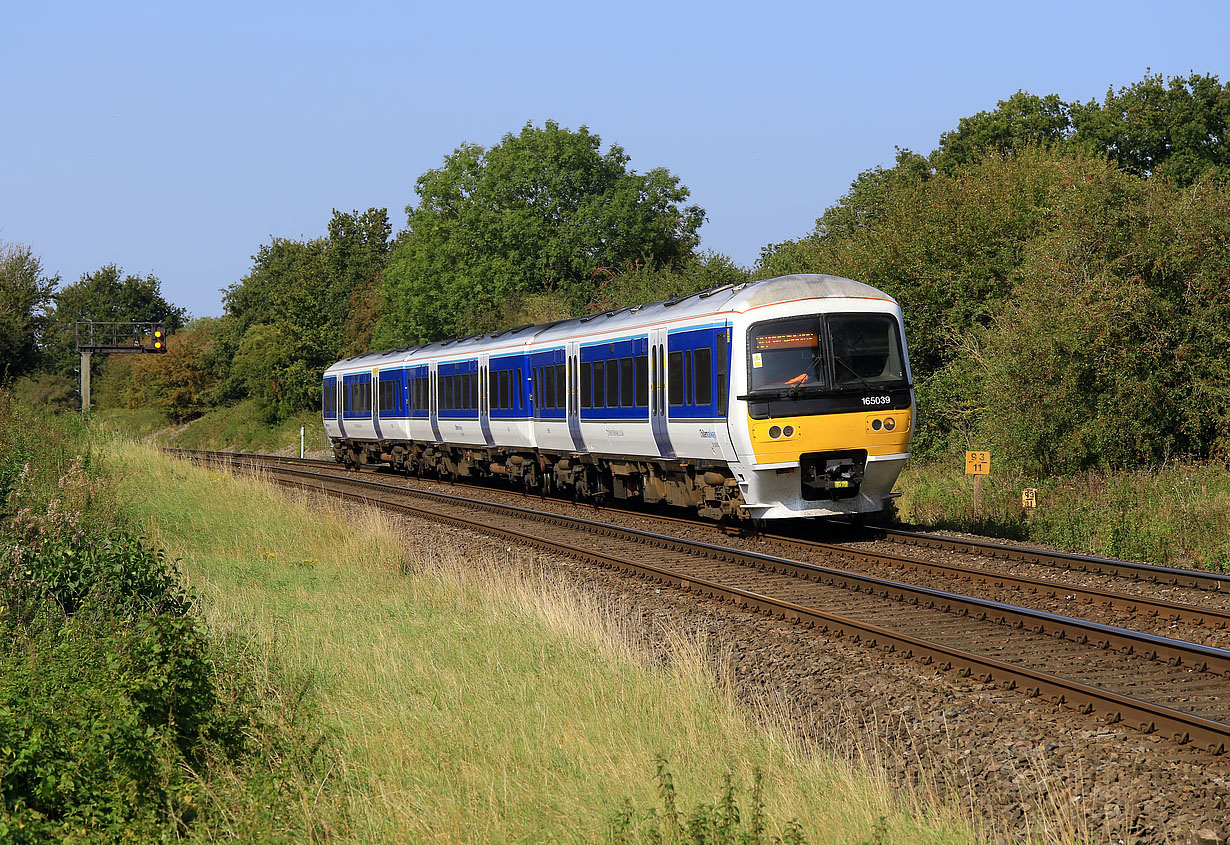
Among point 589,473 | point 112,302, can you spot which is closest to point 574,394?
point 589,473

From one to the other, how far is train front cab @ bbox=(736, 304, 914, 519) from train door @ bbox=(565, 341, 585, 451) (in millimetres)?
6149

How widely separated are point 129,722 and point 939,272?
76.4ft

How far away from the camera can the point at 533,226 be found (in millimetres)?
55125

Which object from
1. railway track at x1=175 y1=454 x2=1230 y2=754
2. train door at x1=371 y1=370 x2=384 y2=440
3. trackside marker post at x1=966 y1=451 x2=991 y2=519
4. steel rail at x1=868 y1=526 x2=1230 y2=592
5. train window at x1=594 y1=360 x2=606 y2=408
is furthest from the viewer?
train door at x1=371 y1=370 x2=384 y2=440

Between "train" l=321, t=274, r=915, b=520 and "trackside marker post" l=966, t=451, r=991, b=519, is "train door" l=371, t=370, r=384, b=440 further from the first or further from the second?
"trackside marker post" l=966, t=451, r=991, b=519

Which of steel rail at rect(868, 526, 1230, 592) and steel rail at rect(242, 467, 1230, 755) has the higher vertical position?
steel rail at rect(868, 526, 1230, 592)

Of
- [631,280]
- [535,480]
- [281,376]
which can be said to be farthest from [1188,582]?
[281,376]

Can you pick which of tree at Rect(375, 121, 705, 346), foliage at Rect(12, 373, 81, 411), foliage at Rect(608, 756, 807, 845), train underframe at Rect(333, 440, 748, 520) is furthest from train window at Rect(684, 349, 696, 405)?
tree at Rect(375, 121, 705, 346)

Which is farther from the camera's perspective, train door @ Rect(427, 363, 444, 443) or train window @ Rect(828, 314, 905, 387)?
train door @ Rect(427, 363, 444, 443)

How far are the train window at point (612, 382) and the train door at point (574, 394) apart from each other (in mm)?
1398

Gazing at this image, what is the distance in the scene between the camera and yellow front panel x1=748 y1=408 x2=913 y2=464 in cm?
1576

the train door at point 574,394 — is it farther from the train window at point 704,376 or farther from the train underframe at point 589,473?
the train window at point 704,376

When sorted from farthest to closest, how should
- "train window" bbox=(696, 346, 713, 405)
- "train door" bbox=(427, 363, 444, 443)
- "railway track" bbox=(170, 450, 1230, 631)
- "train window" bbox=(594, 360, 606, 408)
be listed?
"train door" bbox=(427, 363, 444, 443), "train window" bbox=(594, 360, 606, 408), "train window" bbox=(696, 346, 713, 405), "railway track" bbox=(170, 450, 1230, 631)

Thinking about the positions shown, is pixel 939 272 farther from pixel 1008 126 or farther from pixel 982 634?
pixel 1008 126
